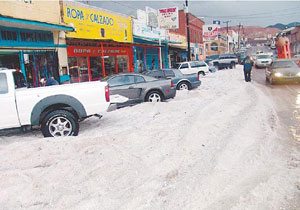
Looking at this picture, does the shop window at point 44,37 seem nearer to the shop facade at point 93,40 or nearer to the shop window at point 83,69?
the shop facade at point 93,40

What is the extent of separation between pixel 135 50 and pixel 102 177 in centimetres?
2095

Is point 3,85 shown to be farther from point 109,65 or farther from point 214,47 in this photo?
point 214,47

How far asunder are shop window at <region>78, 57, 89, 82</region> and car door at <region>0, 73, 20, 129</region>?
37.8 feet

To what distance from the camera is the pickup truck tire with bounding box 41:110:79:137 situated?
21.2 ft

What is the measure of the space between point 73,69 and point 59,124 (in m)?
11.0

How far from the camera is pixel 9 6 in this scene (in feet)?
41.4

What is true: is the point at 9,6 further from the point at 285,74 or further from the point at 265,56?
the point at 265,56

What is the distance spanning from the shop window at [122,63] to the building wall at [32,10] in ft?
24.1

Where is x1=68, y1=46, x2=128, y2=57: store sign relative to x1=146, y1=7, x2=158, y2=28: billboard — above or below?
below

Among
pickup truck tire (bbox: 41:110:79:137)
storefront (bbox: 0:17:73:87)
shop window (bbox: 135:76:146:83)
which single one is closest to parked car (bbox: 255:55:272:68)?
storefront (bbox: 0:17:73:87)

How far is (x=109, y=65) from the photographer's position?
2091 centimetres

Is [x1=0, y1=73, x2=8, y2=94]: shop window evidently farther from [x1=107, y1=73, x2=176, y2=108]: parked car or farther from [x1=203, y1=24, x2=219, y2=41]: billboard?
[x1=203, y1=24, x2=219, y2=41]: billboard

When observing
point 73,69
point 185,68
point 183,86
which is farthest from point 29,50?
point 185,68

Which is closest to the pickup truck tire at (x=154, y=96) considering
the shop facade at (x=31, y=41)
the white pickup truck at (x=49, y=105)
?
the white pickup truck at (x=49, y=105)
